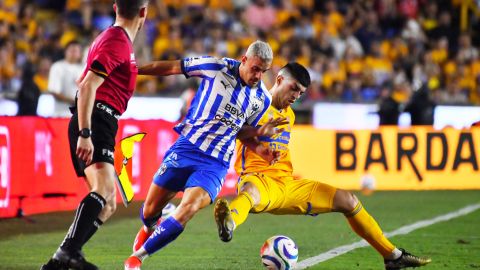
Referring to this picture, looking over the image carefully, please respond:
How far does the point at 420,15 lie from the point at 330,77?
4.59 meters

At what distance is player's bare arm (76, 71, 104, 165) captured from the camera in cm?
668

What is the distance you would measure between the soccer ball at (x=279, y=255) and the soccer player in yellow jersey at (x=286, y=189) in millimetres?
276

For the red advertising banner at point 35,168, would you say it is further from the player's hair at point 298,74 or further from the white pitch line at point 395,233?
the player's hair at point 298,74

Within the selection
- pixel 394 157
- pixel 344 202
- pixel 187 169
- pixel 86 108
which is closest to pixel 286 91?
pixel 344 202

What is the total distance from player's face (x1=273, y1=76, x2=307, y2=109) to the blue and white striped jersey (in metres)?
0.40

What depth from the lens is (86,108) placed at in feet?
22.0

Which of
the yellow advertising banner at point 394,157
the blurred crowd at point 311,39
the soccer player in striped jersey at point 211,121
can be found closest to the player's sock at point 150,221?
the soccer player in striped jersey at point 211,121

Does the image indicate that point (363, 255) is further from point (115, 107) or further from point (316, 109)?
point (316, 109)

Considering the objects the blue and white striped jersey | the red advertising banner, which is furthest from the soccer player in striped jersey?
the red advertising banner

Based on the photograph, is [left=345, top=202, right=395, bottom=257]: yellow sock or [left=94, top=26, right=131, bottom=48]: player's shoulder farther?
[left=345, top=202, right=395, bottom=257]: yellow sock

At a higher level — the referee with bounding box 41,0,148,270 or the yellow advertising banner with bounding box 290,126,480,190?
the referee with bounding box 41,0,148,270

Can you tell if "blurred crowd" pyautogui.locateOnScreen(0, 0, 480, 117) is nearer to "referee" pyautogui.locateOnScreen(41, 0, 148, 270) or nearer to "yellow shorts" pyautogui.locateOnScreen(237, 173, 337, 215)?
"yellow shorts" pyautogui.locateOnScreen(237, 173, 337, 215)

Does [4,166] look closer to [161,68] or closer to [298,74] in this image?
[161,68]

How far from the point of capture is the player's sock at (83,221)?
673 centimetres
